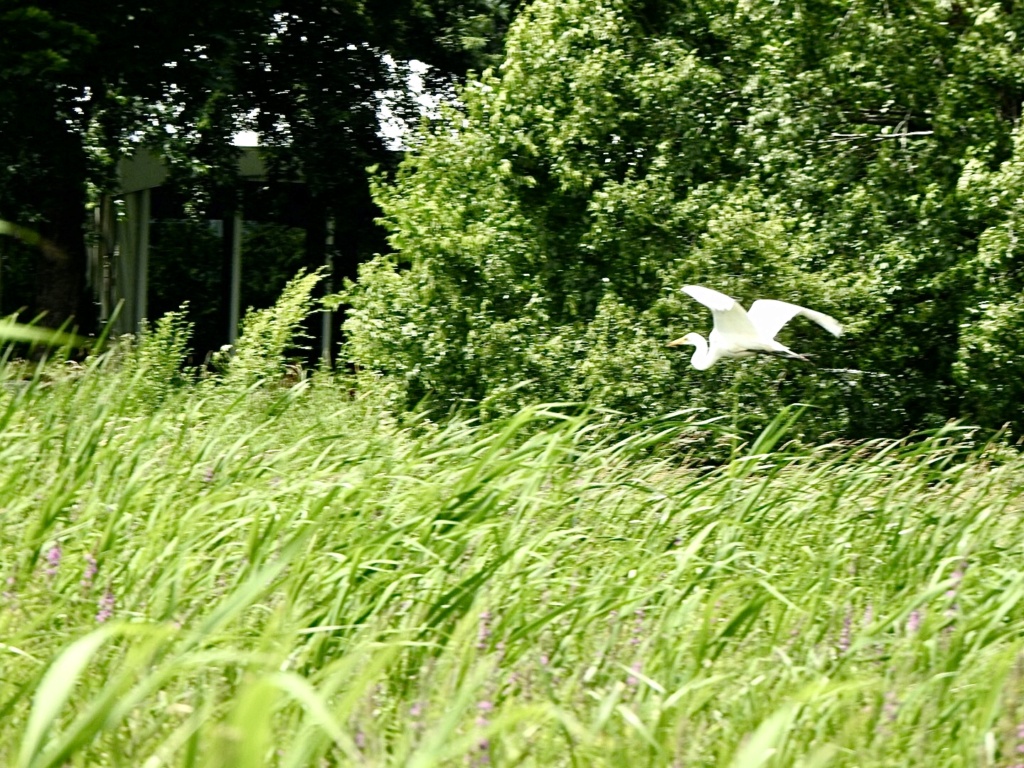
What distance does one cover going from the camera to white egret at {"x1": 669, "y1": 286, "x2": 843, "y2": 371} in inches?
299

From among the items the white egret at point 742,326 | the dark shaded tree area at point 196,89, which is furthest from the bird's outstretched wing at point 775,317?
the dark shaded tree area at point 196,89

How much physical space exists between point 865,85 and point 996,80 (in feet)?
2.59

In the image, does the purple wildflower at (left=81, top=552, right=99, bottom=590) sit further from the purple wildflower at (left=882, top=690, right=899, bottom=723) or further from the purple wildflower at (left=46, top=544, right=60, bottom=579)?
the purple wildflower at (left=882, top=690, right=899, bottom=723)

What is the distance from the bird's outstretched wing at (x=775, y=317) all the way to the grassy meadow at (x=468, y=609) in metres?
2.77

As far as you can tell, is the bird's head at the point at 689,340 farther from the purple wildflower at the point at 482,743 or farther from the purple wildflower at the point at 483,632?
the purple wildflower at the point at 482,743

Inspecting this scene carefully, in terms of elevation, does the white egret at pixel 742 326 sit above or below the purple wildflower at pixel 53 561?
above

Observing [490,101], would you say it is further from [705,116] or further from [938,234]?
[938,234]

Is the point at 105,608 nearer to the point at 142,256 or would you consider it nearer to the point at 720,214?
the point at 720,214

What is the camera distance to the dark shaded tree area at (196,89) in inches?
509

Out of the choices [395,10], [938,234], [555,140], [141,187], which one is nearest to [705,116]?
[555,140]

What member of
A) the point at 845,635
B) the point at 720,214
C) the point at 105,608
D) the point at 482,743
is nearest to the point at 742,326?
the point at 720,214

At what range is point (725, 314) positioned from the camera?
299 inches

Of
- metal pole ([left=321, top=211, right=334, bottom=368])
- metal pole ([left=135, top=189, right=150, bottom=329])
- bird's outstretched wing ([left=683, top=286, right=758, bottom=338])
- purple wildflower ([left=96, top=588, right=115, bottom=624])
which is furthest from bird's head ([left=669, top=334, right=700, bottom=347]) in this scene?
metal pole ([left=135, top=189, right=150, bottom=329])

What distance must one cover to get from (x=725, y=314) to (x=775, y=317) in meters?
0.55
